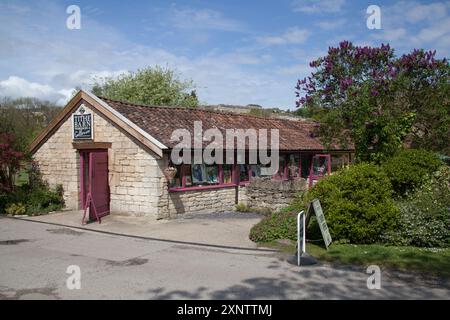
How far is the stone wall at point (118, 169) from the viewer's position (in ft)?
41.9

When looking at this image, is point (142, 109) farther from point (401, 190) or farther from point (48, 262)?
point (401, 190)

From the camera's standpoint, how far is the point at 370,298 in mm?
5887

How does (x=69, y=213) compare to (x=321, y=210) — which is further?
(x=69, y=213)

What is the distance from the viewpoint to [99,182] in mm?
Result: 13250

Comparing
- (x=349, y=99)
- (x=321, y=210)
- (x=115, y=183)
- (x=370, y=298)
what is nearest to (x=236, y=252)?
(x=321, y=210)

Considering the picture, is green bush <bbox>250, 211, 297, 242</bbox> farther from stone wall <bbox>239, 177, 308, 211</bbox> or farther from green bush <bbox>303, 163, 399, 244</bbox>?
stone wall <bbox>239, 177, 308, 211</bbox>

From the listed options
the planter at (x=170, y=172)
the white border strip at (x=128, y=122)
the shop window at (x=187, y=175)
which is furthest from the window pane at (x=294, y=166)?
the white border strip at (x=128, y=122)

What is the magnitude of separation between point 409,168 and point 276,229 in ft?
15.3

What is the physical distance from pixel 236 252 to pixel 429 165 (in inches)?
275

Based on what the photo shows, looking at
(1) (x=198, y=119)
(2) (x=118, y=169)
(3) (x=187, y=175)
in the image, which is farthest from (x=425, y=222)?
(1) (x=198, y=119)

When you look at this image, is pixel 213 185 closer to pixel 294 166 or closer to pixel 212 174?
pixel 212 174

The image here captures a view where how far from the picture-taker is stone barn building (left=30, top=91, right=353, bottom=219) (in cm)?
1284

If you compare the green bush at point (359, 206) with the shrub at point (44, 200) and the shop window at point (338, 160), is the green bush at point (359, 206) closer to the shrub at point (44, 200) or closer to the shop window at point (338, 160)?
the shrub at point (44, 200)

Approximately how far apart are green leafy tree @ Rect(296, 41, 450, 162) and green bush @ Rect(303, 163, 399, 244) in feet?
11.0
